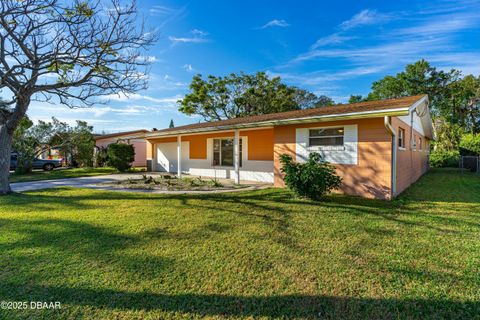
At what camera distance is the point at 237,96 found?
2762cm

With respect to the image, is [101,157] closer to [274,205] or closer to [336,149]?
[274,205]

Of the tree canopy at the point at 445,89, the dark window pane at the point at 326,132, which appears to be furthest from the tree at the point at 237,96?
the dark window pane at the point at 326,132

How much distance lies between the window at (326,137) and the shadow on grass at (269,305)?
20.6ft

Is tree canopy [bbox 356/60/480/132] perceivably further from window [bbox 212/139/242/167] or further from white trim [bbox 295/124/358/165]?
white trim [bbox 295/124/358/165]

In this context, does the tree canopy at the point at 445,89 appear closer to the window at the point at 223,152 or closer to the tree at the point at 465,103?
the tree at the point at 465,103

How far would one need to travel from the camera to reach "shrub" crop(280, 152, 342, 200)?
22.6 feet

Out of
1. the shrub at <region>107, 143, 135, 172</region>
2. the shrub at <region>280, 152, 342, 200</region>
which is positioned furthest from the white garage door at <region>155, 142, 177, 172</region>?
the shrub at <region>280, 152, 342, 200</region>

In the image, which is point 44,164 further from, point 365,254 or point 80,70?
point 365,254

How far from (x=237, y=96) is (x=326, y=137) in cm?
2051

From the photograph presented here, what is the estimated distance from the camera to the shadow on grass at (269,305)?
7.70 feet

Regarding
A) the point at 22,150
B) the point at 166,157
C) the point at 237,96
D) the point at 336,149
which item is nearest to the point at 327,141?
the point at 336,149

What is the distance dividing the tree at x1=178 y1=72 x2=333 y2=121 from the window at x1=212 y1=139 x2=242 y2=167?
14.8 m

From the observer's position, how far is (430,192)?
8625mm

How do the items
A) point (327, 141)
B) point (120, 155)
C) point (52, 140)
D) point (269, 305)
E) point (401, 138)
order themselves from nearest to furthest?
point (269, 305) → point (327, 141) → point (401, 138) → point (120, 155) → point (52, 140)
